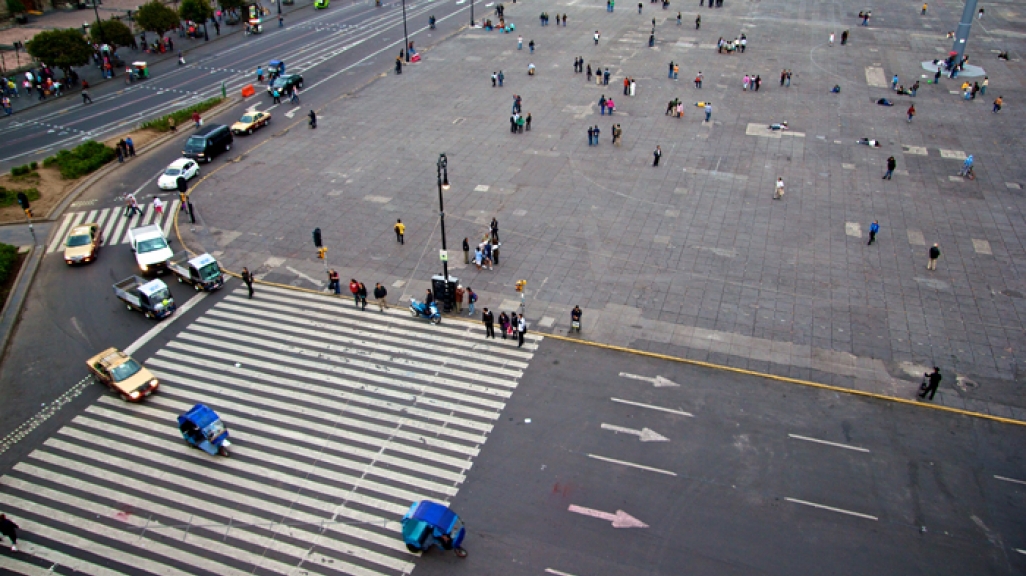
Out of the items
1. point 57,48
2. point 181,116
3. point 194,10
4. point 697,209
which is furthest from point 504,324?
point 194,10

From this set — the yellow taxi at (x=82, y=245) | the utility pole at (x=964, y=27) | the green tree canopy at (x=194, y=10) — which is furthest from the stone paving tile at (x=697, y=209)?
the green tree canopy at (x=194, y=10)

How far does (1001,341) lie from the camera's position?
2905 cm

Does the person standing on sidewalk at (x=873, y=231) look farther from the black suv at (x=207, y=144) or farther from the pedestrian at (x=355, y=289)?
the black suv at (x=207, y=144)

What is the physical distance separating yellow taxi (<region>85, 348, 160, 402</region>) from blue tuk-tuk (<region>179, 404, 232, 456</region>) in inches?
141

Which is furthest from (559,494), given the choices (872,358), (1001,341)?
(1001,341)

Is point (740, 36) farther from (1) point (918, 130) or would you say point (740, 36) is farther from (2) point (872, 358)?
(2) point (872, 358)

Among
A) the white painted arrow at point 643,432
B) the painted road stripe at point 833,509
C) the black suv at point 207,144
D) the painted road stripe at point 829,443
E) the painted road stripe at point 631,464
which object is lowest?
the painted road stripe at point 833,509

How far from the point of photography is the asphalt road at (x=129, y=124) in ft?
94.8

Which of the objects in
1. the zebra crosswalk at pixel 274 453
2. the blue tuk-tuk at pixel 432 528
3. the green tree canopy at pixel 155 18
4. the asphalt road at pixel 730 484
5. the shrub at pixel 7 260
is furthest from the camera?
the green tree canopy at pixel 155 18

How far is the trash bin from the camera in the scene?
30734 millimetres

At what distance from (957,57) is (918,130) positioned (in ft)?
57.9

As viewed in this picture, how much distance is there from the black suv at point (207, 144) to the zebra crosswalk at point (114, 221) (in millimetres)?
5752

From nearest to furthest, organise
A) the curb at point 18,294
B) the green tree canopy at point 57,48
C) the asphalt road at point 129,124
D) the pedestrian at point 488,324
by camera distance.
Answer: the asphalt road at point 129,124, the pedestrian at point 488,324, the curb at point 18,294, the green tree canopy at point 57,48

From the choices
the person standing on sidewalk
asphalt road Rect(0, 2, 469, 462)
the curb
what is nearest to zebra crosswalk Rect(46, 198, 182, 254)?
asphalt road Rect(0, 2, 469, 462)
